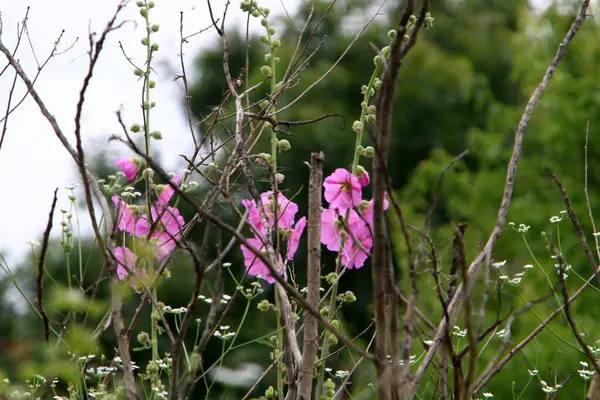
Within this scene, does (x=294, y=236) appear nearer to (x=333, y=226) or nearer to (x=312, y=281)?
(x=333, y=226)

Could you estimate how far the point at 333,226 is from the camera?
1.92 meters

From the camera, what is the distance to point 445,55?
21453mm

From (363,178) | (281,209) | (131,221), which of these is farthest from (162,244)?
(363,178)

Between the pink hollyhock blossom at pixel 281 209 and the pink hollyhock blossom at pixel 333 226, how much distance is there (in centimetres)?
8

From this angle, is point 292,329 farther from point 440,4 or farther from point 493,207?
point 440,4

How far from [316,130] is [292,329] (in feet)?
52.8

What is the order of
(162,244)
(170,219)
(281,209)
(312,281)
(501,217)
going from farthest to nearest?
(281,209), (170,219), (162,244), (312,281), (501,217)

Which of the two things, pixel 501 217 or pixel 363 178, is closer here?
pixel 501 217

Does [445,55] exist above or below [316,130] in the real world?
above

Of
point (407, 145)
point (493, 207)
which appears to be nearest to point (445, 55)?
point (407, 145)

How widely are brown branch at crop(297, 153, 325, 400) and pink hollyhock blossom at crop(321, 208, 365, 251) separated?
237mm

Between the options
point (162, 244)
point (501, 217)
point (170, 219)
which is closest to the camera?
point (501, 217)

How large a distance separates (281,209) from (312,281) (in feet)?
1.28

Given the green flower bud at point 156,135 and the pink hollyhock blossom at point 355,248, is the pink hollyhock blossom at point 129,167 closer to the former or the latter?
the green flower bud at point 156,135
